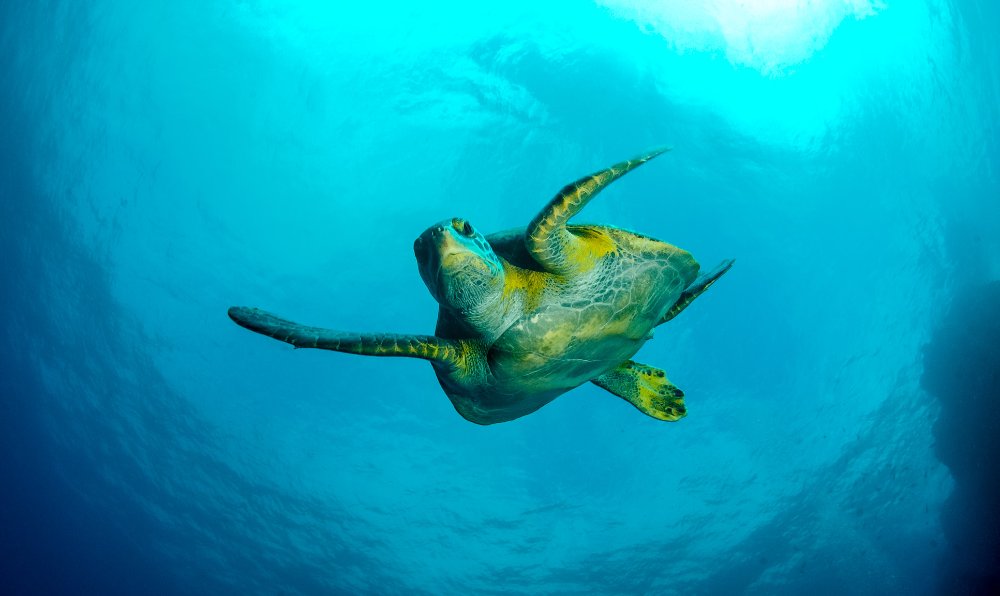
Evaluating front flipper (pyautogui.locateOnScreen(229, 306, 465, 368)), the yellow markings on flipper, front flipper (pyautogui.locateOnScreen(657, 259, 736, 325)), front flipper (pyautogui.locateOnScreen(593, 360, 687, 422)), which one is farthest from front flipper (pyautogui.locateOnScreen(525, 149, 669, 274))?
front flipper (pyautogui.locateOnScreen(593, 360, 687, 422))

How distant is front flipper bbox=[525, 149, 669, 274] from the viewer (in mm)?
2678

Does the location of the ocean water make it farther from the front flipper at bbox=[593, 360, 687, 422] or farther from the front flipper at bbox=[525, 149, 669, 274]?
the front flipper at bbox=[525, 149, 669, 274]

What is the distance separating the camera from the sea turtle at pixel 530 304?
2703 mm

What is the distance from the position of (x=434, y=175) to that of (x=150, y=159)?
11538 mm

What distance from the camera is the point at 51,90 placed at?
1855 cm

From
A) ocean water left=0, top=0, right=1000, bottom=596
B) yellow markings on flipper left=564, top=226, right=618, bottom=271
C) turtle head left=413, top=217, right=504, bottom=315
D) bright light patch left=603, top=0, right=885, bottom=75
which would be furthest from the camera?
ocean water left=0, top=0, right=1000, bottom=596

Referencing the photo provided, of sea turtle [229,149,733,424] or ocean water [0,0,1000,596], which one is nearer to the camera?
sea turtle [229,149,733,424]

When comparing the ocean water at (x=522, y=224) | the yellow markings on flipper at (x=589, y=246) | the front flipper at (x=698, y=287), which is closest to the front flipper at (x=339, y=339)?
the yellow markings on flipper at (x=589, y=246)

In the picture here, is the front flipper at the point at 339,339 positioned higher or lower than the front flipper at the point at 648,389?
lower

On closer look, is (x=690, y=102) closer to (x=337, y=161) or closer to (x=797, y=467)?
(x=337, y=161)

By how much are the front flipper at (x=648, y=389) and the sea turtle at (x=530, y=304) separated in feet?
3.37

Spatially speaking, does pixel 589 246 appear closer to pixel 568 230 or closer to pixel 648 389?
pixel 568 230

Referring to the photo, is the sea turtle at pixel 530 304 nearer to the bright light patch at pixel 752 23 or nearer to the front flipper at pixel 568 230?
the front flipper at pixel 568 230

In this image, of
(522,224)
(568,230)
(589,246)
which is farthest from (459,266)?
(522,224)
